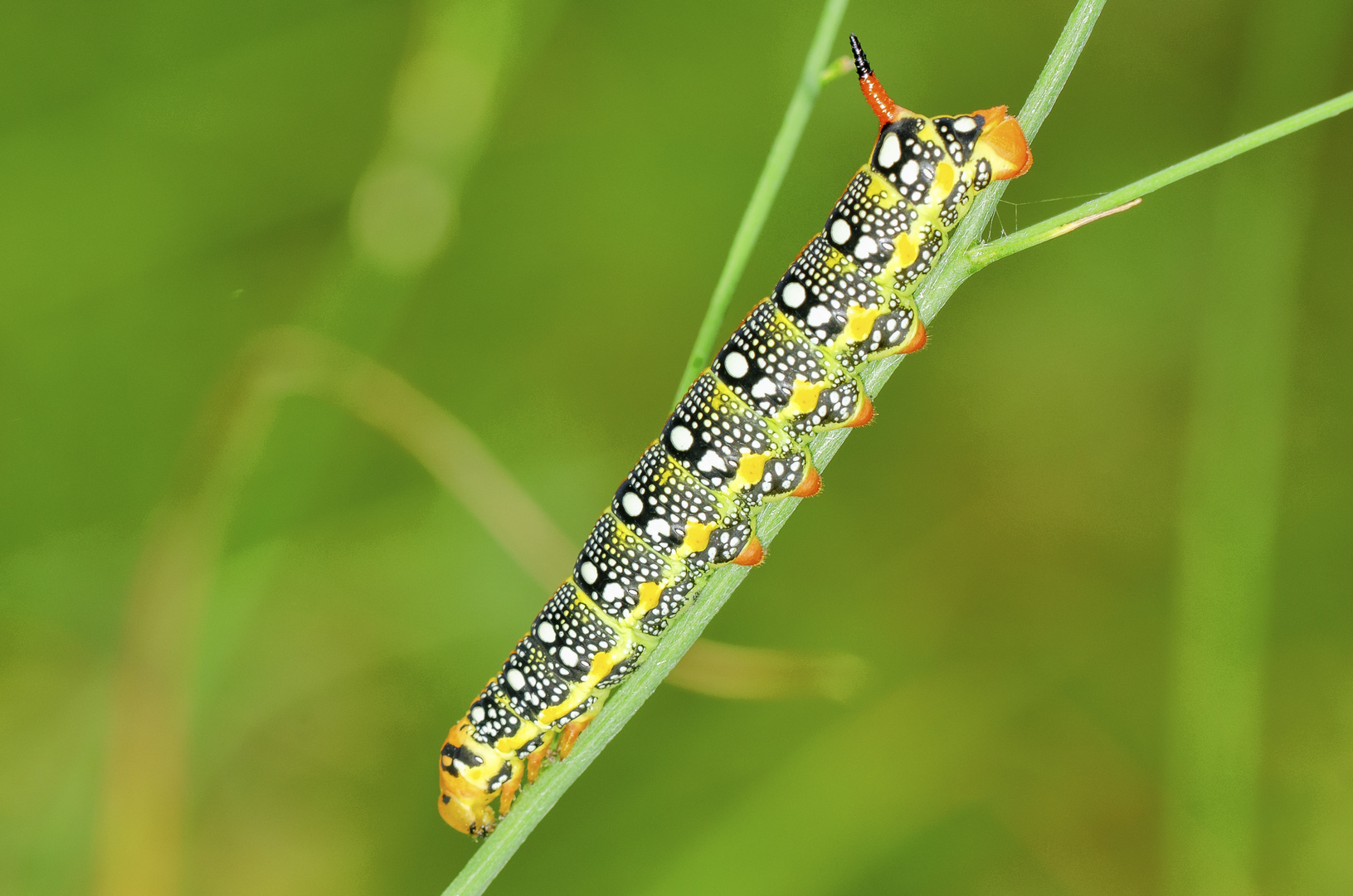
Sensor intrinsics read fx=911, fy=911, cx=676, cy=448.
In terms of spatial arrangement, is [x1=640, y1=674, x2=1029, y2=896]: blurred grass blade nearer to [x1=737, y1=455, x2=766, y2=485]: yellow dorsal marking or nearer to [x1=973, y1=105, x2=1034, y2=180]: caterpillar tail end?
[x1=737, y1=455, x2=766, y2=485]: yellow dorsal marking

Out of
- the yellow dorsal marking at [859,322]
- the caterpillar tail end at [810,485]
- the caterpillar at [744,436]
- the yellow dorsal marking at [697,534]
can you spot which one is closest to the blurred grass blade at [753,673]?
the caterpillar at [744,436]

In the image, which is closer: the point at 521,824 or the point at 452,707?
the point at 521,824

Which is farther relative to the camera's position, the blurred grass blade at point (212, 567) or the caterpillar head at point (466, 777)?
the blurred grass blade at point (212, 567)

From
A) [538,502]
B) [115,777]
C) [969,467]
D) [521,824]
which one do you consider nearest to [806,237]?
[969,467]

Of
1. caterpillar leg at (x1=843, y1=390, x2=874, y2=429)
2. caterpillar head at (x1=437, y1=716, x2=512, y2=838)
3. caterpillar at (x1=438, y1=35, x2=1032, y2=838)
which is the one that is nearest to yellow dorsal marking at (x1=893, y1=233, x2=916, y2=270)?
caterpillar at (x1=438, y1=35, x2=1032, y2=838)

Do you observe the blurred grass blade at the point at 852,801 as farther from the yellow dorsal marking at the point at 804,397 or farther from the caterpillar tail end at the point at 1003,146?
the caterpillar tail end at the point at 1003,146

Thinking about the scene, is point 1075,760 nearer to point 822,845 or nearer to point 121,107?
point 822,845

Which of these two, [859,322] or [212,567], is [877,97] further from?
[212,567]
